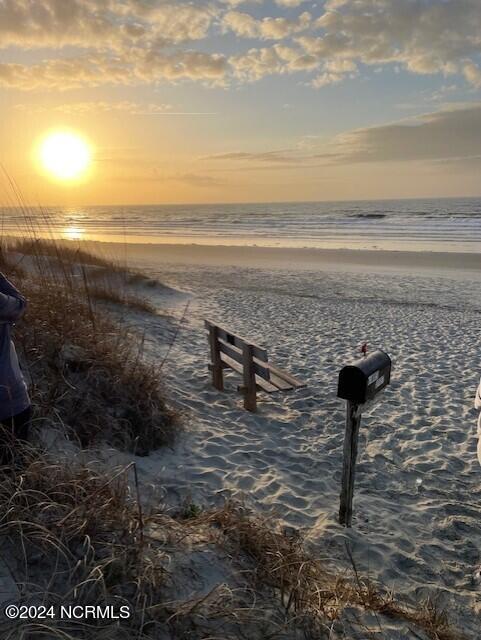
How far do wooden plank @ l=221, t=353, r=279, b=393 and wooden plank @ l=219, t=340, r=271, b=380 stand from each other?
0.31 ft

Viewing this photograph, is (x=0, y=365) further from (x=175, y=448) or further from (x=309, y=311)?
(x=309, y=311)

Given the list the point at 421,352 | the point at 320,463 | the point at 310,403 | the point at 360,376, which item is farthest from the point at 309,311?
the point at 360,376

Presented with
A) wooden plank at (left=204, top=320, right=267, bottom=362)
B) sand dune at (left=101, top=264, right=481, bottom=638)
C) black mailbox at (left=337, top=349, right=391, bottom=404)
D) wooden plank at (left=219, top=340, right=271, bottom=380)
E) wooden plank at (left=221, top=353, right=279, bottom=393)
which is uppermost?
black mailbox at (left=337, top=349, right=391, bottom=404)

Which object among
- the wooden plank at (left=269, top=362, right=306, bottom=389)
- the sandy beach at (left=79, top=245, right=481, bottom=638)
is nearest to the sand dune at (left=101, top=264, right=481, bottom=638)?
the sandy beach at (left=79, top=245, right=481, bottom=638)

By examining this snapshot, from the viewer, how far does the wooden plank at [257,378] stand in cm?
566

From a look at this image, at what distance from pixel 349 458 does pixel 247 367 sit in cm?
238

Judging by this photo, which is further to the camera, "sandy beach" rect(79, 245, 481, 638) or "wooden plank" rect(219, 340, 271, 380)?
"wooden plank" rect(219, 340, 271, 380)

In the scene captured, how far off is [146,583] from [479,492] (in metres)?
3.34

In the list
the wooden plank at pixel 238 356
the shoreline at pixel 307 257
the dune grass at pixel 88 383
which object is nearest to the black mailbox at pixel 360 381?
the dune grass at pixel 88 383

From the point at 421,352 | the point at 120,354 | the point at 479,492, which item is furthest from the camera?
the point at 421,352

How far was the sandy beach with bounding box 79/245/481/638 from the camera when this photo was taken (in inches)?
135

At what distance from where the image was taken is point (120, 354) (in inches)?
195

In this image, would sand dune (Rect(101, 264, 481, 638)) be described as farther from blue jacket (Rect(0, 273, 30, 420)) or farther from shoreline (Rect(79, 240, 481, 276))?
shoreline (Rect(79, 240, 481, 276))

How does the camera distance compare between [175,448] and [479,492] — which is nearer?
[479,492]
